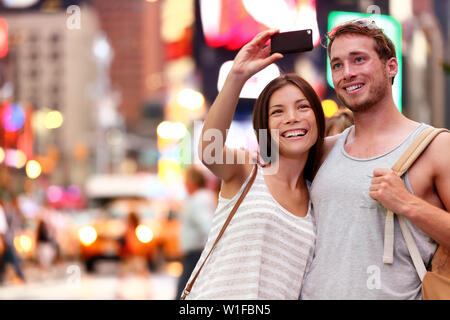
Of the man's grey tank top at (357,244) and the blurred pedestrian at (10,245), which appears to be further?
the blurred pedestrian at (10,245)

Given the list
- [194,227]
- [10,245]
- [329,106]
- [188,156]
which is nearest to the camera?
[188,156]

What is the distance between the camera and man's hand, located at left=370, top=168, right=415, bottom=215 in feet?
8.57

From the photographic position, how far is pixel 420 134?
273 cm

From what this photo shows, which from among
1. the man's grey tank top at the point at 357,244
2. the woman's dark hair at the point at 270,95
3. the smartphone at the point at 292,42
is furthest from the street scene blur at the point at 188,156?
the man's grey tank top at the point at 357,244

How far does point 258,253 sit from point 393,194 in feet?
2.16

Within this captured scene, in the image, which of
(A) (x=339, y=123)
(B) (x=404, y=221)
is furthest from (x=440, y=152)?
(A) (x=339, y=123)

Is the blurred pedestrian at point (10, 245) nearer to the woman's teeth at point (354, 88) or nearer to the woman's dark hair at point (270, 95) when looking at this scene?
the woman's dark hair at point (270, 95)

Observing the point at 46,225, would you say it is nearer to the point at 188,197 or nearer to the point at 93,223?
the point at 93,223

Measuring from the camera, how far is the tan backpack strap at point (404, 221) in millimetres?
2621

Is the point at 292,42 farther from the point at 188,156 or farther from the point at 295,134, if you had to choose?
the point at 188,156

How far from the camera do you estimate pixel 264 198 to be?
2812 millimetres

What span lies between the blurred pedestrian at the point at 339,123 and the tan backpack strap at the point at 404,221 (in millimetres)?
1306

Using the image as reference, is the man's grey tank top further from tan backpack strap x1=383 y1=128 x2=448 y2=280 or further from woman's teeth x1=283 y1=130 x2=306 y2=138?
woman's teeth x1=283 y1=130 x2=306 y2=138

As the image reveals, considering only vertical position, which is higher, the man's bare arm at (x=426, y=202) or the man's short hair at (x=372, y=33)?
the man's short hair at (x=372, y=33)
